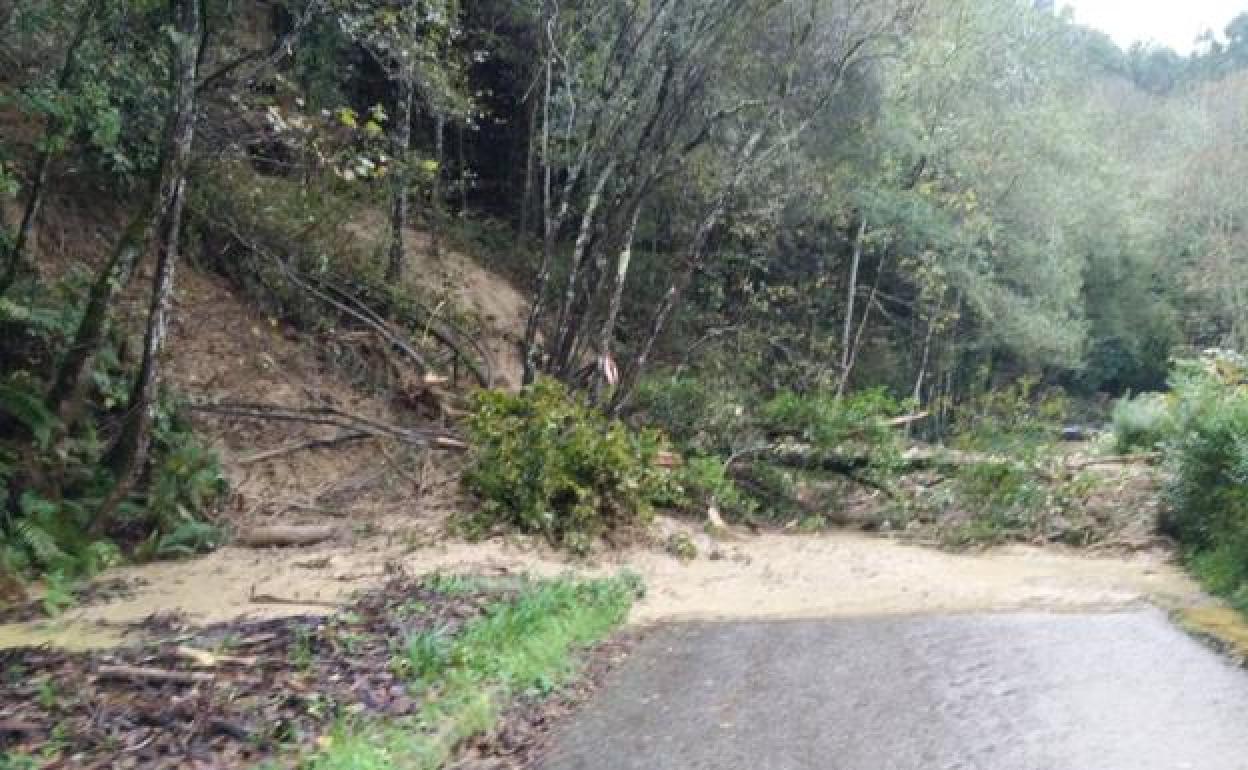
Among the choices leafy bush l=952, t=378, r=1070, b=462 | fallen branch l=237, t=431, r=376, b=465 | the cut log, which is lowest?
the cut log

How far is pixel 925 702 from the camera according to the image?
20.7ft

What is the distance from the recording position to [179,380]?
14055mm

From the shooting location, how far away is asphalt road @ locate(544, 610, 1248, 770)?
5.39 m

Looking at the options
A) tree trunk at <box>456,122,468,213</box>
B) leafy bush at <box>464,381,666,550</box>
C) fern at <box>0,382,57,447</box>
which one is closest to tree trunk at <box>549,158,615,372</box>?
leafy bush at <box>464,381,666,550</box>

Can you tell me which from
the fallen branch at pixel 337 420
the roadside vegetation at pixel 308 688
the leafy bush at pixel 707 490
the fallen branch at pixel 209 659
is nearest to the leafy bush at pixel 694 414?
the leafy bush at pixel 707 490

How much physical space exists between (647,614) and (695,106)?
9.70 meters

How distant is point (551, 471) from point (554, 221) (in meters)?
4.60

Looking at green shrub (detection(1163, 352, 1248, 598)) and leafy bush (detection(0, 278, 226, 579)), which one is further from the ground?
green shrub (detection(1163, 352, 1248, 598))

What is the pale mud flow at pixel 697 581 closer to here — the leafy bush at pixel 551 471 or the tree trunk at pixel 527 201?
the leafy bush at pixel 551 471

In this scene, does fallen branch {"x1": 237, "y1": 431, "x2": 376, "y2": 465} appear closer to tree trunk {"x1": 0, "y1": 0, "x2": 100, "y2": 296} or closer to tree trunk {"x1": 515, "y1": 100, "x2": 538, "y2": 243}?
tree trunk {"x1": 0, "y1": 0, "x2": 100, "y2": 296}

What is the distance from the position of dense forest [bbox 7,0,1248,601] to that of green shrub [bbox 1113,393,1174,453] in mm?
134

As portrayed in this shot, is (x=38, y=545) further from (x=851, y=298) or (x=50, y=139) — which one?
(x=851, y=298)

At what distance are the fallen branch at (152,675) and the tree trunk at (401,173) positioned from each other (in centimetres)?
757

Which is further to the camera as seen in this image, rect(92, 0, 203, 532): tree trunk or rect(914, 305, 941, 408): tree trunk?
rect(914, 305, 941, 408): tree trunk
